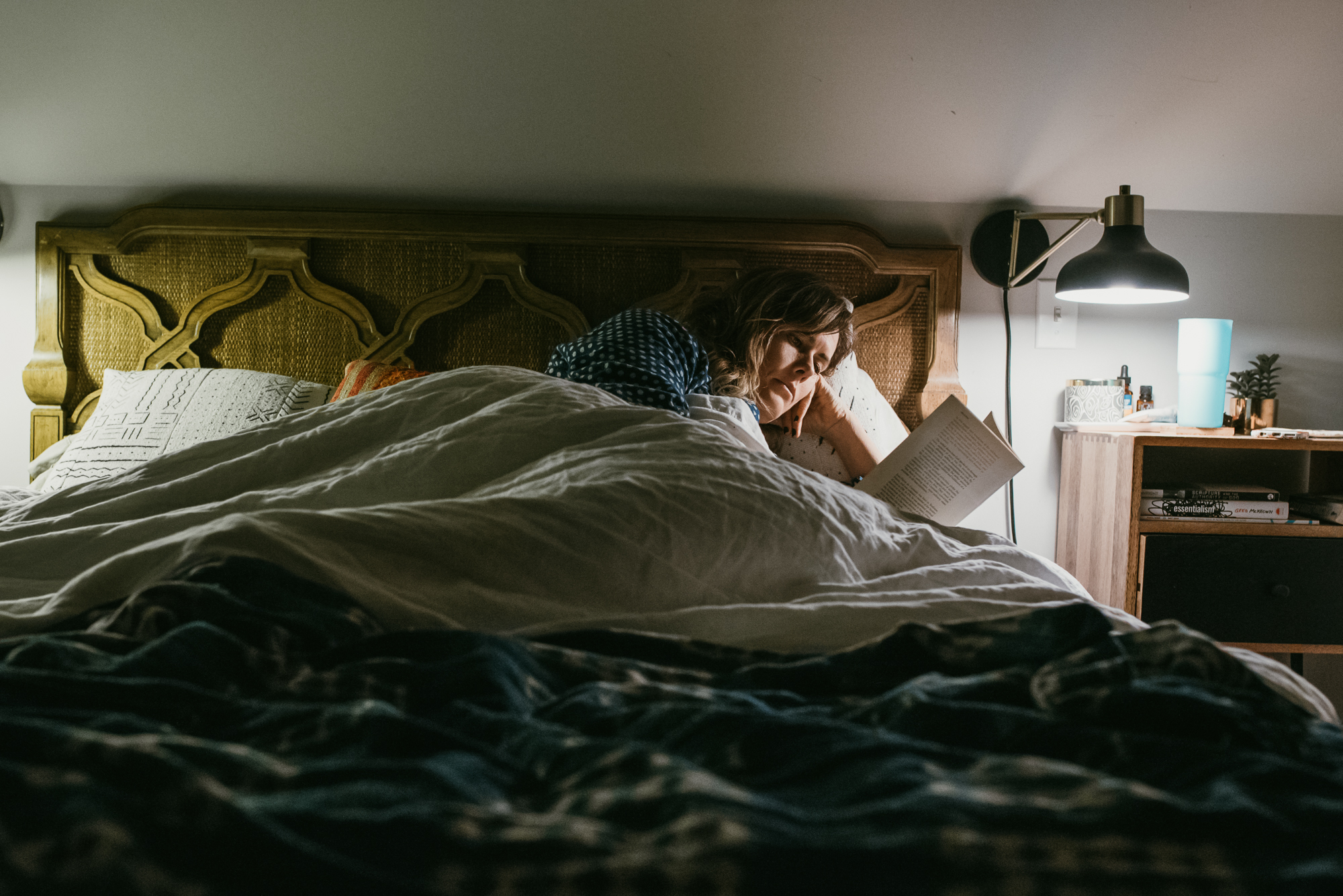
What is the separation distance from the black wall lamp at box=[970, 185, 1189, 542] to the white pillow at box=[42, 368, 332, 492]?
160 centimetres

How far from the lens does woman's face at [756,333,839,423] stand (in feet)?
5.43

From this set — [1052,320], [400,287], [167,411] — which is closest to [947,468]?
[1052,320]

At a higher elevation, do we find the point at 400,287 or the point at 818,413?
the point at 400,287

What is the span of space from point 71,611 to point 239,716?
248 mm

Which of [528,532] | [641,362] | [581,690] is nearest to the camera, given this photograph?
[581,690]

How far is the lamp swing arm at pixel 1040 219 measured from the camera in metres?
1.64

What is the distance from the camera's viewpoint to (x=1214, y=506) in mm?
1620

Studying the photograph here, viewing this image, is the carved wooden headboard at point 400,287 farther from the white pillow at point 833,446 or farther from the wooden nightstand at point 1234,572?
the wooden nightstand at point 1234,572

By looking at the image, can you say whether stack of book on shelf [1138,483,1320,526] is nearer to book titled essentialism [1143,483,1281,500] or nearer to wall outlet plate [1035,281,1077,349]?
book titled essentialism [1143,483,1281,500]

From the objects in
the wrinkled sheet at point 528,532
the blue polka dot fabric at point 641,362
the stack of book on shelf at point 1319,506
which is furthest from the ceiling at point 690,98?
the wrinkled sheet at point 528,532

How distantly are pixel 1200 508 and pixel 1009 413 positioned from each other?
0.49 meters

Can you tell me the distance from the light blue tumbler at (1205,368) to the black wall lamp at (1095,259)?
140 millimetres

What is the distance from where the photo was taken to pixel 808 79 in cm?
169

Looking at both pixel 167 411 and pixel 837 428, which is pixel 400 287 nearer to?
pixel 167 411
